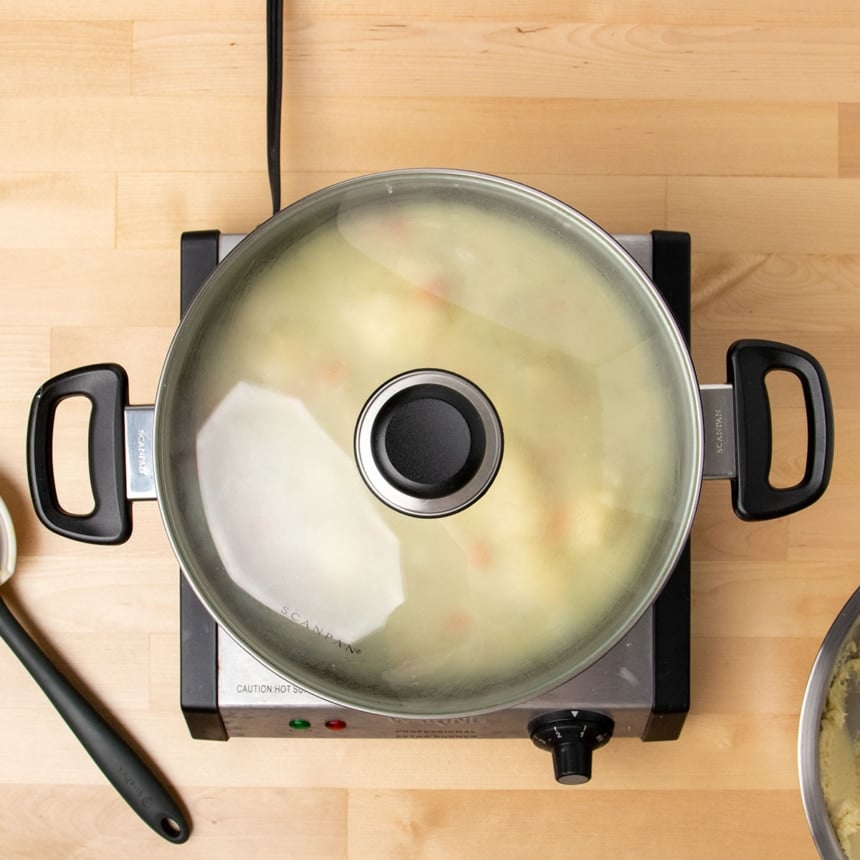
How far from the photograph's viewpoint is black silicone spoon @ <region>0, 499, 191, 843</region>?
2.25 ft

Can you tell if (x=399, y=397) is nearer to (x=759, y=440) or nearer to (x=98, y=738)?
(x=759, y=440)

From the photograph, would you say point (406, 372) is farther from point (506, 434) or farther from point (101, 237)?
point (101, 237)

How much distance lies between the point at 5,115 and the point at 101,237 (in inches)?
4.8

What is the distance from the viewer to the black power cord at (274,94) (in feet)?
2.22

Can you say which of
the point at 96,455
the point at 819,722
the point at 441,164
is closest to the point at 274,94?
the point at 441,164

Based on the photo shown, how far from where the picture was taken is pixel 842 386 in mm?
717

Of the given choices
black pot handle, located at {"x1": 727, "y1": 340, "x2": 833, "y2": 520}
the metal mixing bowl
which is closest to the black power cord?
black pot handle, located at {"x1": 727, "y1": 340, "x2": 833, "y2": 520}

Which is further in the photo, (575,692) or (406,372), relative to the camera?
(575,692)

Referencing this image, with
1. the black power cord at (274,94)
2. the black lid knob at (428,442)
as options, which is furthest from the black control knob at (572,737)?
the black power cord at (274,94)

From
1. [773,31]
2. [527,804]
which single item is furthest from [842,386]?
[527,804]

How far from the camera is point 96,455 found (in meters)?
0.54

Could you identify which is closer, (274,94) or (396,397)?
(396,397)

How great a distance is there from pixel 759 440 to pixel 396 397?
219 millimetres

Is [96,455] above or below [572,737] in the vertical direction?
above
